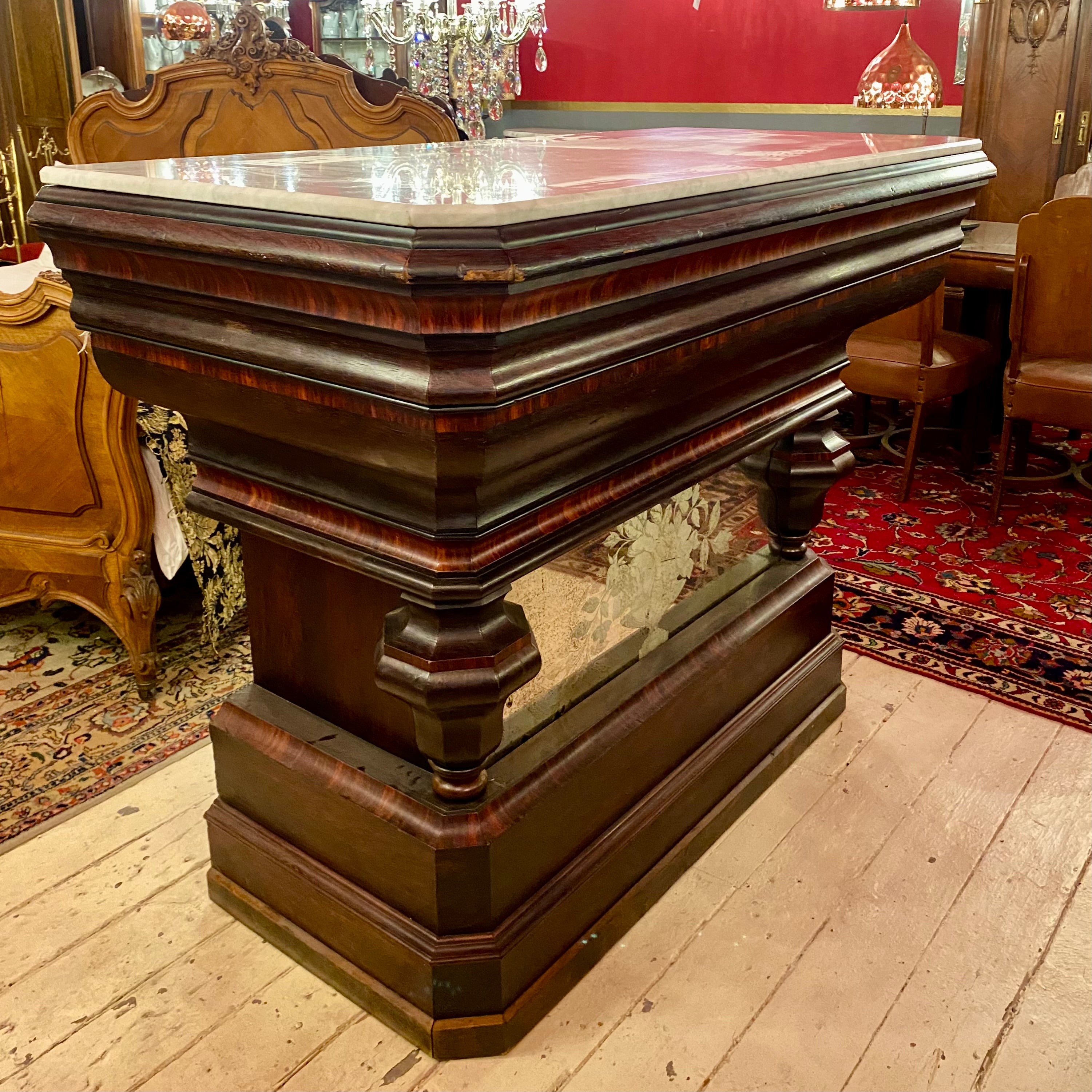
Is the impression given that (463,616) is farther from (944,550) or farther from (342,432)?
(944,550)

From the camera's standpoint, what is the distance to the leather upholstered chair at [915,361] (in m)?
3.89

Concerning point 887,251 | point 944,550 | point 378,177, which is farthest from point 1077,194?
point 378,177

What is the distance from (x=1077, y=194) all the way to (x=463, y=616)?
4.53m

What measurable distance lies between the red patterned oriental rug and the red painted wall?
272 centimetres

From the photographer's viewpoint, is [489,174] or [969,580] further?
[969,580]

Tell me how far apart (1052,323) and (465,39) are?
3844mm

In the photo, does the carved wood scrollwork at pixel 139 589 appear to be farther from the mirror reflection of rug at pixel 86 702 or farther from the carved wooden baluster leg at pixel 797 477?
the carved wooden baluster leg at pixel 797 477

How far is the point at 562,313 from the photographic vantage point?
3.81 ft

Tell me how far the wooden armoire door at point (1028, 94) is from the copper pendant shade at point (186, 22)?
13.3ft

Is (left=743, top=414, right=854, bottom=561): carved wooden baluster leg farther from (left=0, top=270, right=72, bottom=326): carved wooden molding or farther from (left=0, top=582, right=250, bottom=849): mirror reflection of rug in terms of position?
(left=0, top=270, right=72, bottom=326): carved wooden molding

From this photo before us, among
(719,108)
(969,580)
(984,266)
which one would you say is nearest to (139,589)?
(969,580)

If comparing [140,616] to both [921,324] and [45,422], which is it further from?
[921,324]

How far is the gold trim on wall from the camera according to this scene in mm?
5914

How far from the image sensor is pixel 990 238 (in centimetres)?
446
